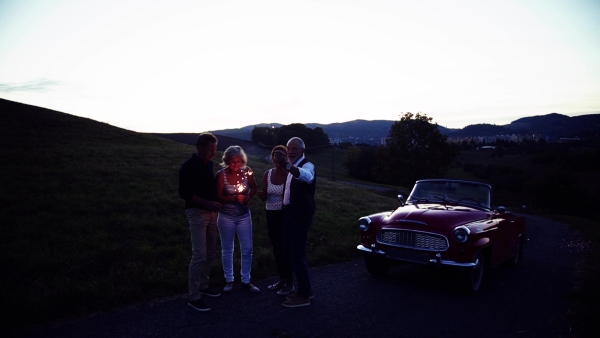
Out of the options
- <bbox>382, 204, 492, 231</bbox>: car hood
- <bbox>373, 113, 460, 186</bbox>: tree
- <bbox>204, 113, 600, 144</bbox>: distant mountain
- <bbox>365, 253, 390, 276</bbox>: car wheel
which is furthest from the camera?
<bbox>204, 113, 600, 144</bbox>: distant mountain

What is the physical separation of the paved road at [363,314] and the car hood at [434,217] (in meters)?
1.02

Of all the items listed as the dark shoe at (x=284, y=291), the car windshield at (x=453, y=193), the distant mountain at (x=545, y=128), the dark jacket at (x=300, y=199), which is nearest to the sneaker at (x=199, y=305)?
the dark shoe at (x=284, y=291)

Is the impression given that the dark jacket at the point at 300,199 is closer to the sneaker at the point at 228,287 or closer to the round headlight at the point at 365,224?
the sneaker at the point at 228,287

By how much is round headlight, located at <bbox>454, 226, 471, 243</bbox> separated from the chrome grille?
0.17m

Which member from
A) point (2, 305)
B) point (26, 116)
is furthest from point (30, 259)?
point (26, 116)

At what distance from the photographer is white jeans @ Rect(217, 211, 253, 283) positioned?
17.6 feet

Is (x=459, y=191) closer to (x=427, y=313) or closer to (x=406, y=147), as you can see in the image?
(x=427, y=313)

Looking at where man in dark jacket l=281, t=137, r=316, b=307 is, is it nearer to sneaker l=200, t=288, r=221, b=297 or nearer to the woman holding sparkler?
the woman holding sparkler

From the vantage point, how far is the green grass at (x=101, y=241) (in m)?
5.09

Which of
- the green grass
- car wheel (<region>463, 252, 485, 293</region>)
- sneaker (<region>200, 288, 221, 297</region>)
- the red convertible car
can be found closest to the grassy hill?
the green grass

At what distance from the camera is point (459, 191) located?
7480 millimetres

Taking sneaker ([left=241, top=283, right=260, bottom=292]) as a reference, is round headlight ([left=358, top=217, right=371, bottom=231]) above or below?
above

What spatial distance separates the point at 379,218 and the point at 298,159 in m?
2.43

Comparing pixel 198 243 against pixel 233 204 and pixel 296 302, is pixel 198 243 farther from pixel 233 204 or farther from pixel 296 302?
pixel 296 302
